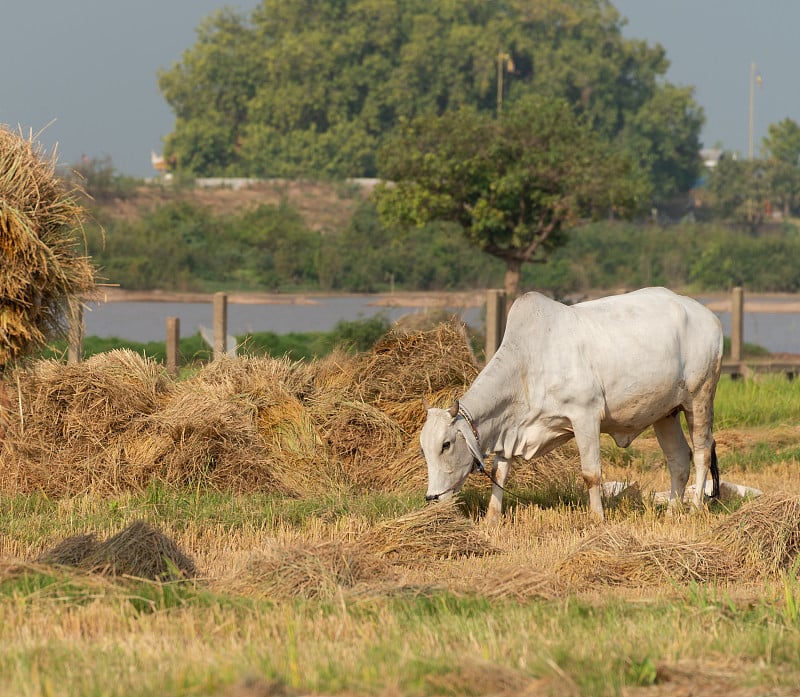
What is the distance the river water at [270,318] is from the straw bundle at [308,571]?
85.4 ft

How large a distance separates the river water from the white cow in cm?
2303

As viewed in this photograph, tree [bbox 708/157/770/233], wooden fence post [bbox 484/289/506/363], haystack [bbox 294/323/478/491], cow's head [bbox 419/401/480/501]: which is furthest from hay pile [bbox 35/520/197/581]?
tree [bbox 708/157/770/233]

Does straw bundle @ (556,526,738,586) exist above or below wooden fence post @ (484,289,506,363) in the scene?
below

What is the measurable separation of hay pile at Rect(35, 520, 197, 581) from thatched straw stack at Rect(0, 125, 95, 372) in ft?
3.71

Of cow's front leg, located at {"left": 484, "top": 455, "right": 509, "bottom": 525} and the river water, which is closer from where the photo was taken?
cow's front leg, located at {"left": 484, "top": 455, "right": 509, "bottom": 525}

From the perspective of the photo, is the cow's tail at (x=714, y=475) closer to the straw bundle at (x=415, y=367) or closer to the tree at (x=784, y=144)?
the straw bundle at (x=415, y=367)

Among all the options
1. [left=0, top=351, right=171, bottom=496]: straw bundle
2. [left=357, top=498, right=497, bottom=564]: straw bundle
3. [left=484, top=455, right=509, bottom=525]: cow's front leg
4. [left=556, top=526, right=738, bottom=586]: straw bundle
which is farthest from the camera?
[left=0, top=351, right=171, bottom=496]: straw bundle

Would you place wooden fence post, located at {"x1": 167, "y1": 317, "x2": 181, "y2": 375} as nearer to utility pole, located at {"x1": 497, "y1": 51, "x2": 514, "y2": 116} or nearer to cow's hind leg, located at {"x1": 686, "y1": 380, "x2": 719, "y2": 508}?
cow's hind leg, located at {"x1": 686, "y1": 380, "x2": 719, "y2": 508}

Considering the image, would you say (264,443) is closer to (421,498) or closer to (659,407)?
(421,498)

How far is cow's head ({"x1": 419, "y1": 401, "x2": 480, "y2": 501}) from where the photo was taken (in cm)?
941

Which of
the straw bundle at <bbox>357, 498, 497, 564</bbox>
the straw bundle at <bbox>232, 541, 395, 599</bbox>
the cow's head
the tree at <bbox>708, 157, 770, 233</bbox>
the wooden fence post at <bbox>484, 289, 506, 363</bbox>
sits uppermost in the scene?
the tree at <bbox>708, 157, 770, 233</bbox>

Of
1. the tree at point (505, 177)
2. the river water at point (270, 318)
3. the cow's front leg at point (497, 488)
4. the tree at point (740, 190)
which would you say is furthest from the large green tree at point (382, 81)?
the cow's front leg at point (497, 488)

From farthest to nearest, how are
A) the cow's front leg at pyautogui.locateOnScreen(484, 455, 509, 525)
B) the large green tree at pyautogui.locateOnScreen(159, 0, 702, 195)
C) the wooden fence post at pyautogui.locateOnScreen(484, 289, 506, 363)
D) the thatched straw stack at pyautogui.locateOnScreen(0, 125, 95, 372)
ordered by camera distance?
the large green tree at pyautogui.locateOnScreen(159, 0, 702, 195) < the wooden fence post at pyautogui.locateOnScreen(484, 289, 506, 363) < the cow's front leg at pyautogui.locateOnScreen(484, 455, 509, 525) < the thatched straw stack at pyautogui.locateOnScreen(0, 125, 95, 372)

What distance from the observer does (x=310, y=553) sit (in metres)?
7.41
